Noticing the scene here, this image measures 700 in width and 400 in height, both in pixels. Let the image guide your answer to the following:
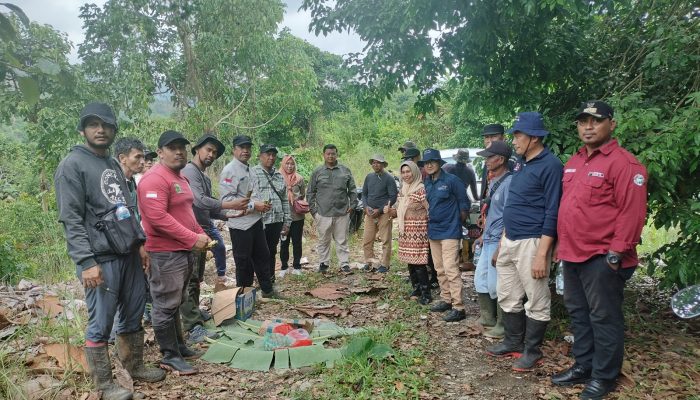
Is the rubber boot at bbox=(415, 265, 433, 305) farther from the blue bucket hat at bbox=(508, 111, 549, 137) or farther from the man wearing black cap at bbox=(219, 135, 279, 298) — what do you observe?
the blue bucket hat at bbox=(508, 111, 549, 137)

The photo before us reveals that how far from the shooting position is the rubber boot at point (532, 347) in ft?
12.8

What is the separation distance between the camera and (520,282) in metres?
4.11

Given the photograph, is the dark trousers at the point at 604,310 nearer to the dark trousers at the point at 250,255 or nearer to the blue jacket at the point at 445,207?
the blue jacket at the point at 445,207

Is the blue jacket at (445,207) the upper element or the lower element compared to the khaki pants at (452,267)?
upper

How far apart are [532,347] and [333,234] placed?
4236mm

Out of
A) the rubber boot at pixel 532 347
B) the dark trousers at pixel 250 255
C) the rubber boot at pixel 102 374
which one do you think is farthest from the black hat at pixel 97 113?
the rubber boot at pixel 532 347

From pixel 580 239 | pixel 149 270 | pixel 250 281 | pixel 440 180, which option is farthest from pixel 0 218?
pixel 580 239

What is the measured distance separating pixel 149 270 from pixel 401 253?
283 centimetres

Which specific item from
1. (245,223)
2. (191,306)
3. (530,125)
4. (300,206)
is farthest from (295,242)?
(530,125)

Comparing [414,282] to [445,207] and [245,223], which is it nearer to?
[445,207]

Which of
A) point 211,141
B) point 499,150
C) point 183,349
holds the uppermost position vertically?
point 211,141

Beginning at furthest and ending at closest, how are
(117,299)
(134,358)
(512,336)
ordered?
(512,336)
(134,358)
(117,299)

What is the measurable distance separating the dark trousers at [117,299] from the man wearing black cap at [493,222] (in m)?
3.04

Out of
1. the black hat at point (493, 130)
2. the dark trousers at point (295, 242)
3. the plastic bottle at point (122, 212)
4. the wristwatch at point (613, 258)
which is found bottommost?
the dark trousers at point (295, 242)
